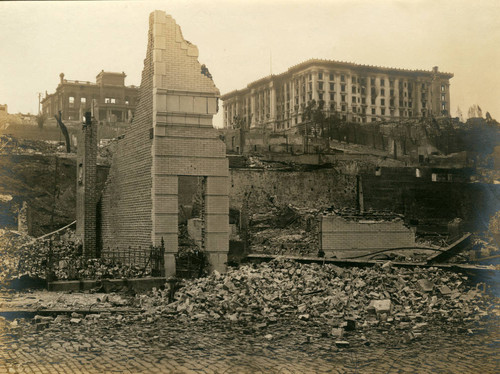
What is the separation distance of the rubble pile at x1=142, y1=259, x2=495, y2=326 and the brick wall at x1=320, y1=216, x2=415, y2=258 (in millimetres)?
7893

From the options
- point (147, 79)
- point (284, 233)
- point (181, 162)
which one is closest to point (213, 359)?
point (181, 162)

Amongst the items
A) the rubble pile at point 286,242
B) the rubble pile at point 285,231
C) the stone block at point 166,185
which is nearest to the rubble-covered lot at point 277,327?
the stone block at point 166,185

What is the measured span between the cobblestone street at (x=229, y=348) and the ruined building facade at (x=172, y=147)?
14.7 feet

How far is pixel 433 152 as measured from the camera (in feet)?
196

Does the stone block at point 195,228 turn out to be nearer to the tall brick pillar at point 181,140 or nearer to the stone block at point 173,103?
the tall brick pillar at point 181,140

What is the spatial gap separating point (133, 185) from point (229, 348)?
8.32 m

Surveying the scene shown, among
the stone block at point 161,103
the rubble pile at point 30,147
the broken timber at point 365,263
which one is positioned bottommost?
the broken timber at point 365,263

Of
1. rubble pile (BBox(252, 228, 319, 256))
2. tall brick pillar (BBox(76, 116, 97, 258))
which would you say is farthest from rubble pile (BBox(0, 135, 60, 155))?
rubble pile (BBox(252, 228, 319, 256))

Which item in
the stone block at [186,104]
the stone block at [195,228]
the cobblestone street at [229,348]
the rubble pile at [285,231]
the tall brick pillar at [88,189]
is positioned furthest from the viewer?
the rubble pile at [285,231]

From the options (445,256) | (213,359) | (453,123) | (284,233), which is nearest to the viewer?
(213,359)

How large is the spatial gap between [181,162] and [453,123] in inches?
1763

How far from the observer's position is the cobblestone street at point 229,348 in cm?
802

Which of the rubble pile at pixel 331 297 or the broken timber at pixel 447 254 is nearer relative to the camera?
the rubble pile at pixel 331 297

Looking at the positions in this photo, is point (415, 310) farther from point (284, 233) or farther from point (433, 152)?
point (433, 152)
